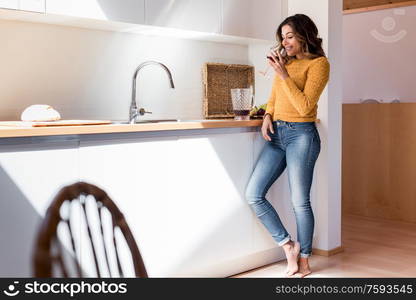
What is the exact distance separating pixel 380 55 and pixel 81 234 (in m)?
3.97

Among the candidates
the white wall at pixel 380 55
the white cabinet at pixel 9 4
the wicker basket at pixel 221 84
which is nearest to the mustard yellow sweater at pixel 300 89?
the wicker basket at pixel 221 84

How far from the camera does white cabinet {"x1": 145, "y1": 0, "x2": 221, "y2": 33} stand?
3039mm

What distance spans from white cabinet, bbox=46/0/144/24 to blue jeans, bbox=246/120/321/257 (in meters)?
0.97

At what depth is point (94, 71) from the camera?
314 cm

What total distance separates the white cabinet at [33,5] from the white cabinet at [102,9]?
0.08 ft

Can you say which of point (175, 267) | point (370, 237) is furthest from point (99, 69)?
point (370, 237)

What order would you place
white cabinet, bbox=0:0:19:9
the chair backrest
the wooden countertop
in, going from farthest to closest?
1. white cabinet, bbox=0:0:19:9
2. the chair backrest
3. the wooden countertop

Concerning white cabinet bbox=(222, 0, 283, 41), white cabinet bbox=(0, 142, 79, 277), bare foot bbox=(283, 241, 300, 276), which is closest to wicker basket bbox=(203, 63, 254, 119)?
white cabinet bbox=(222, 0, 283, 41)

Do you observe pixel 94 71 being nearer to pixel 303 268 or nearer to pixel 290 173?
pixel 290 173

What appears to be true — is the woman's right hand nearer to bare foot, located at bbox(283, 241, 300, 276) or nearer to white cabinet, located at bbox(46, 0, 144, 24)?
bare foot, located at bbox(283, 241, 300, 276)

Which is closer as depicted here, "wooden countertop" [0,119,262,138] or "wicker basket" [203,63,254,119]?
"wooden countertop" [0,119,262,138]

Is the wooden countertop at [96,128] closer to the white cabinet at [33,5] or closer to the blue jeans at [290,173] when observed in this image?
the blue jeans at [290,173]

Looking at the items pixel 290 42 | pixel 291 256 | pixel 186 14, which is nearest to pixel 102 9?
pixel 186 14

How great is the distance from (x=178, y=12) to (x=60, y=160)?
4.07 ft
